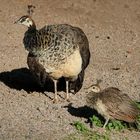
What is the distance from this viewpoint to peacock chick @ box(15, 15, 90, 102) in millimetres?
8773

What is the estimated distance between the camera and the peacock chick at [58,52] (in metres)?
8.77

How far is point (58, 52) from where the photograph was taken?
345 inches

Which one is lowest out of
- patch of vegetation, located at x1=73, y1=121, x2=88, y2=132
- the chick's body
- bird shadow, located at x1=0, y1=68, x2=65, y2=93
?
bird shadow, located at x1=0, y1=68, x2=65, y2=93

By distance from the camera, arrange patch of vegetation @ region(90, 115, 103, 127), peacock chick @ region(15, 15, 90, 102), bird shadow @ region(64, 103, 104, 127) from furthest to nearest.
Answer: peacock chick @ region(15, 15, 90, 102) < bird shadow @ region(64, 103, 104, 127) < patch of vegetation @ region(90, 115, 103, 127)

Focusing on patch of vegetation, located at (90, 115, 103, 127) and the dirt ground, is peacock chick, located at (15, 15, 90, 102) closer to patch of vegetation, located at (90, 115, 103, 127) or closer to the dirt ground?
the dirt ground

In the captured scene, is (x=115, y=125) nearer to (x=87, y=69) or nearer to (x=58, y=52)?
(x=58, y=52)

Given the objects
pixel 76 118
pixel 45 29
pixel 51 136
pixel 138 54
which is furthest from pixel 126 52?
pixel 51 136

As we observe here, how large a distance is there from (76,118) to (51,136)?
0.75 meters

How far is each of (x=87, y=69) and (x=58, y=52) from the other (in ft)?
5.44

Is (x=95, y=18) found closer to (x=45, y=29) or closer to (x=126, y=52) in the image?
(x=126, y=52)

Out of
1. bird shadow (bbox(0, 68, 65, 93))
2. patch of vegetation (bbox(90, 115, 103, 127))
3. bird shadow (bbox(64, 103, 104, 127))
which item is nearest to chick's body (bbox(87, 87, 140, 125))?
patch of vegetation (bbox(90, 115, 103, 127))

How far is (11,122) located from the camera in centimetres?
793

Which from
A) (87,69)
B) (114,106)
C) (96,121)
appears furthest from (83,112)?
(87,69)

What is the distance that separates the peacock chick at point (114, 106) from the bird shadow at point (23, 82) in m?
1.83
